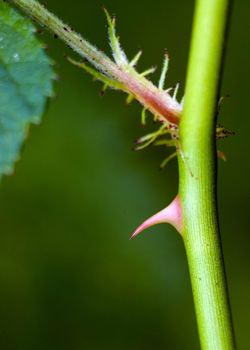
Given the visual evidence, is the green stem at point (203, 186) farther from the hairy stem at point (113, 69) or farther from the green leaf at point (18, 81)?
the green leaf at point (18, 81)

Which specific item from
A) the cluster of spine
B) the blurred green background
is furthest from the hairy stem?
the blurred green background

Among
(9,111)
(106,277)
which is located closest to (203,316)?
(9,111)

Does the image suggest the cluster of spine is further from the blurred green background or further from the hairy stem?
the blurred green background

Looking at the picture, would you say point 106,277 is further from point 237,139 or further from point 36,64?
point 36,64

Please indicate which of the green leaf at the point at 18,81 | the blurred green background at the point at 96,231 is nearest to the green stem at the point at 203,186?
the green leaf at the point at 18,81

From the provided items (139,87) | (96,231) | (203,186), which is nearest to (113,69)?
(139,87)

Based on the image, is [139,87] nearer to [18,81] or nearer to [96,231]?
[18,81]
